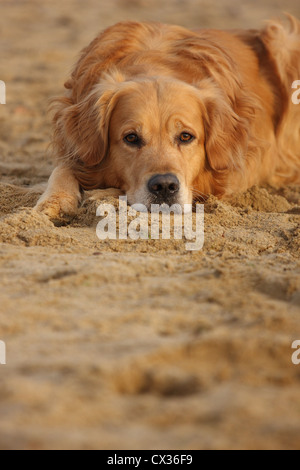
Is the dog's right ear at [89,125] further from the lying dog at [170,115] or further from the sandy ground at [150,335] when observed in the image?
the sandy ground at [150,335]

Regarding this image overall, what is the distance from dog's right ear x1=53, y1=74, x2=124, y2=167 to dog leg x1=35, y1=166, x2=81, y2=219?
0.65ft

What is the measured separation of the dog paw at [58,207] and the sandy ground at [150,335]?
9cm

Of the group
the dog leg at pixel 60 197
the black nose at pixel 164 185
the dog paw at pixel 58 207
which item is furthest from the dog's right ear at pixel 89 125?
the black nose at pixel 164 185

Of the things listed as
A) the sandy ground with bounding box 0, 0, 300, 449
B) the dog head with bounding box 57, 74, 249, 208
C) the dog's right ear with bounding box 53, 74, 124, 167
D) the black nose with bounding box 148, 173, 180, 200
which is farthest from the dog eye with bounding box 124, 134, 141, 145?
the sandy ground with bounding box 0, 0, 300, 449

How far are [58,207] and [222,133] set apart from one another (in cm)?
127

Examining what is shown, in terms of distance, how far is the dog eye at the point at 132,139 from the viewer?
3.85 meters

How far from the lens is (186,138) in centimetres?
394

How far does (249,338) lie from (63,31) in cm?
905

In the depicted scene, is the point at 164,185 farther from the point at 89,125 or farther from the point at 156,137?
the point at 89,125

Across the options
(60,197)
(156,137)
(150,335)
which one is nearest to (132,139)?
(156,137)

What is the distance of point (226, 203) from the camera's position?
4113 mm

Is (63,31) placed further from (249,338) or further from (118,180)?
(249,338)
